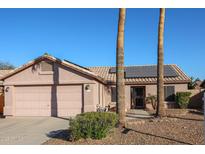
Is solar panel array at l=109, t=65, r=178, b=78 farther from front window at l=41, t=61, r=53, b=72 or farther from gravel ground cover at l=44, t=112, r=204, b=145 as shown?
gravel ground cover at l=44, t=112, r=204, b=145

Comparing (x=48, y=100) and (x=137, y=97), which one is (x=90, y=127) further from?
(x=137, y=97)

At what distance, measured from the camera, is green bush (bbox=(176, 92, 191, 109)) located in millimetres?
24953

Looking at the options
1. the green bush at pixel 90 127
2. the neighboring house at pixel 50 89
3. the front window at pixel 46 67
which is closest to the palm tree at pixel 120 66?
the green bush at pixel 90 127

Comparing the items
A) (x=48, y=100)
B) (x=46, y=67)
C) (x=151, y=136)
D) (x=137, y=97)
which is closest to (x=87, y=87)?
(x=48, y=100)

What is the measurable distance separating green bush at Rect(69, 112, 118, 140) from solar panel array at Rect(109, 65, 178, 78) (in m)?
16.2

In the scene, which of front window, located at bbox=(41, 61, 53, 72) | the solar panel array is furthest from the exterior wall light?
the solar panel array

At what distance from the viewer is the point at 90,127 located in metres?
11.1

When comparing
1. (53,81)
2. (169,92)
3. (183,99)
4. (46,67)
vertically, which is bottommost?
(183,99)

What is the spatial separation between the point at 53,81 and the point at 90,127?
10832 mm

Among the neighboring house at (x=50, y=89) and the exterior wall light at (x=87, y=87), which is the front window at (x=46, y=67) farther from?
the exterior wall light at (x=87, y=87)

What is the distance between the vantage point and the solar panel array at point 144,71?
89.5 feet

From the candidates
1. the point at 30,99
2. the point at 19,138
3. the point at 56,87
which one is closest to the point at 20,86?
the point at 30,99

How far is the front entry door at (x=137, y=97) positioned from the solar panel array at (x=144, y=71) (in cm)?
118
